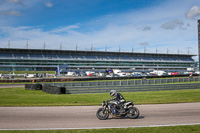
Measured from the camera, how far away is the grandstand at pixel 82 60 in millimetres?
106544

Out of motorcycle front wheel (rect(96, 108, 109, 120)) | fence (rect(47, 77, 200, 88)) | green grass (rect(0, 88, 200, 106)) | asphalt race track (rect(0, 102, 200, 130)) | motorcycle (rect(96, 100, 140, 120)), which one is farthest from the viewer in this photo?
fence (rect(47, 77, 200, 88))

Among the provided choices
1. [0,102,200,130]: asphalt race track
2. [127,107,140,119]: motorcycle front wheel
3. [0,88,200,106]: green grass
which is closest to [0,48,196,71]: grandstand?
[0,88,200,106]: green grass

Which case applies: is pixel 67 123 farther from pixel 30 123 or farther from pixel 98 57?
pixel 98 57

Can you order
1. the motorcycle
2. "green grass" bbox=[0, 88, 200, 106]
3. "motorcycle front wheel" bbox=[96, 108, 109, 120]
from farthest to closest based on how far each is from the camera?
"green grass" bbox=[0, 88, 200, 106], the motorcycle, "motorcycle front wheel" bbox=[96, 108, 109, 120]

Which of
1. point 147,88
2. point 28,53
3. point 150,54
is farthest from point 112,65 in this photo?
point 147,88

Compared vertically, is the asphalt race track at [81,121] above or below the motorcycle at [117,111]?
below

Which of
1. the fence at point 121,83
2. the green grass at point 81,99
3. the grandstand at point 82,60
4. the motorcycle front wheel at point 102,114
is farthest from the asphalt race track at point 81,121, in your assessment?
the grandstand at point 82,60

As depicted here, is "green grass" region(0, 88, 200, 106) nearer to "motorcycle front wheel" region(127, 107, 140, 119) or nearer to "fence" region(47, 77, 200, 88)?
"motorcycle front wheel" region(127, 107, 140, 119)

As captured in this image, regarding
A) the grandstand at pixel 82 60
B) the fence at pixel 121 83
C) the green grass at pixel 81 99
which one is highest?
the grandstand at pixel 82 60

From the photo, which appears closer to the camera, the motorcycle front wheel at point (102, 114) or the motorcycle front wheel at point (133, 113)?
the motorcycle front wheel at point (102, 114)

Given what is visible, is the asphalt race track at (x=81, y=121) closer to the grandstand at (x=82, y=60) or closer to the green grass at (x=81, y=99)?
the green grass at (x=81, y=99)

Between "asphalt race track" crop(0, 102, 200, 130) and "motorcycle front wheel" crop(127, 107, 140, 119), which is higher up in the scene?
"motorcycle front wheel" crop(127, 107, 140, 119)

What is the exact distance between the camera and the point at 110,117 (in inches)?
437

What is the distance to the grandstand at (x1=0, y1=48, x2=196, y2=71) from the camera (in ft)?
350
